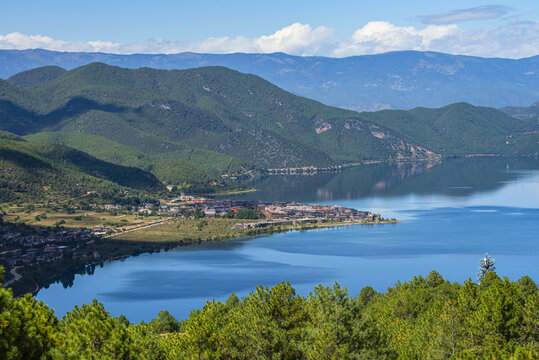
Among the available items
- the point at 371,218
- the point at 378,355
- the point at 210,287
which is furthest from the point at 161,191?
the point at 378,355

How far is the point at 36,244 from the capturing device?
103 m

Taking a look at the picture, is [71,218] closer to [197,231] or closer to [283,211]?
[197,231]

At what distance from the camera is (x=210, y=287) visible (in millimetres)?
81938

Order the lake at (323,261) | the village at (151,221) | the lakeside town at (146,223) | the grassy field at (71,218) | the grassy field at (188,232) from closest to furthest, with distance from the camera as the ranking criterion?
the lake at (323,261) → the lakeside town at (146,223) → the village at (151,221) → the grassy field at (188,232) → the grassy field at (71,218)

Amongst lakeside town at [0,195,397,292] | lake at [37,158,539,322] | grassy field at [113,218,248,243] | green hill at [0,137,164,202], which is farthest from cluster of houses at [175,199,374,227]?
green hill at [0,137,164,202]

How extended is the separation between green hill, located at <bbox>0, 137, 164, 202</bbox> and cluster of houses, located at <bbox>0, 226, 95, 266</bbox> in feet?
103

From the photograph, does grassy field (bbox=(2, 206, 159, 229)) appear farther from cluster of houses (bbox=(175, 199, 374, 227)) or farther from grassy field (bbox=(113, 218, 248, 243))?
cluster of houses (bbox=(175, 199, 374, 227))

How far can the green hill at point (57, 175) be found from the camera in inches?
5743

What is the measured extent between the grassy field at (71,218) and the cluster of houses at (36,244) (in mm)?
6813

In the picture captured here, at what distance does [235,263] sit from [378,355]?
219ft

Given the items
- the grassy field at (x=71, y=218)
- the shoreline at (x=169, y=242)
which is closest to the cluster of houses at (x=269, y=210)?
the shoreline at (x=169, y=242)

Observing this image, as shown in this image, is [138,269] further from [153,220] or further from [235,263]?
[153,220]

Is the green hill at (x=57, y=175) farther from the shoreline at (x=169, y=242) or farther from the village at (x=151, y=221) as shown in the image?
the shoreline at (x=169, y=242)

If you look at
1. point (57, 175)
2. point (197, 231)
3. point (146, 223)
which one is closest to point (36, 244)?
point (146, 223)
